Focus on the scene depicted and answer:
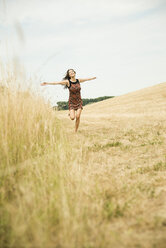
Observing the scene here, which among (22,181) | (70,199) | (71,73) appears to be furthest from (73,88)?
(70,199)

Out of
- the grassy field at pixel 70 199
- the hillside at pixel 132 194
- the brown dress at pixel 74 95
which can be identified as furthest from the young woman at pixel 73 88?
the grassy field at pixel 70 199

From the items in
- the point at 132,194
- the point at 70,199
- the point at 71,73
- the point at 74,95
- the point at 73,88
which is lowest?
the point at 132,194

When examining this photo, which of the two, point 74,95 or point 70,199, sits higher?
point 74,95

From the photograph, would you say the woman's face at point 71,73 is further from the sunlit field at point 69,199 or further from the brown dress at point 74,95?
the sunlit field at point 69,199

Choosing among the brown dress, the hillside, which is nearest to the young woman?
the brown dress

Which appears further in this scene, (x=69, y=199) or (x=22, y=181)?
(x=22, y=181)

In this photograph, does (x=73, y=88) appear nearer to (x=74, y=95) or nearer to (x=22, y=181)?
(x=74, y=95)

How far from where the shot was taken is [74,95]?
7.11m

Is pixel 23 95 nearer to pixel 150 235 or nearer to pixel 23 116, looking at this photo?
pixel 23 116

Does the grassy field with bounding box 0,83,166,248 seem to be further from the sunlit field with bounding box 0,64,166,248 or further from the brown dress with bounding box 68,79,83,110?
the brown dress with bounding box 68,79,83,110

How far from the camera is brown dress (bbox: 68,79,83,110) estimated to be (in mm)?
6949

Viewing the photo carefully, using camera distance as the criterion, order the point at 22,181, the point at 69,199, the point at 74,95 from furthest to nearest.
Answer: the point at 74,95
the point at 22,181
the point at 69,199

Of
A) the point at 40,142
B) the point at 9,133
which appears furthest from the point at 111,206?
the point at 40,142

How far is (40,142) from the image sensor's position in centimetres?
355
